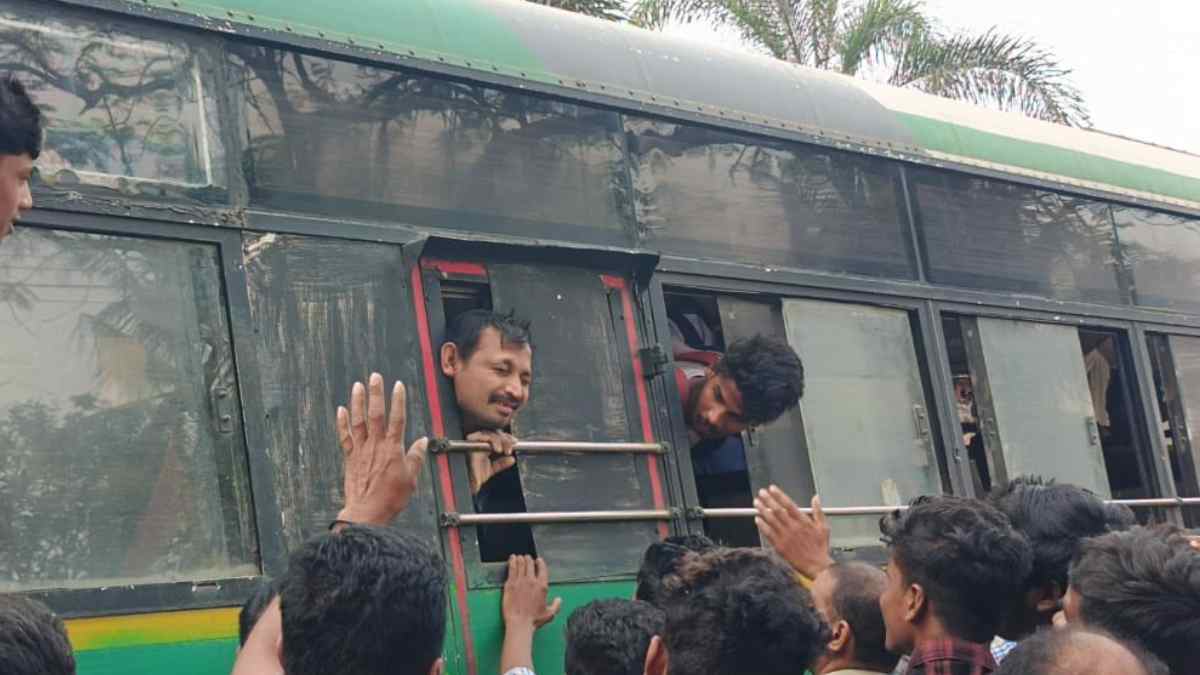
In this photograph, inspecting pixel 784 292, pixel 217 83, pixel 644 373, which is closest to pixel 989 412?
pixel 784 292

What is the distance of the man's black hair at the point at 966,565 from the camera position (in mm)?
3395

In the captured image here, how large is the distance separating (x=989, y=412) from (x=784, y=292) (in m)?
1.10

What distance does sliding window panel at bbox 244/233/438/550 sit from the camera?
13.0ft

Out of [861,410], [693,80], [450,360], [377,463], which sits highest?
[693,80]

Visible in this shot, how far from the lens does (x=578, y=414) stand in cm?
469

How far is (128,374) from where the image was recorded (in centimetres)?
378

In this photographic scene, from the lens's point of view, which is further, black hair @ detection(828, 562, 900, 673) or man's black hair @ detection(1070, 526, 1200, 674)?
black hair @ detection(828, 562, 900, 673)

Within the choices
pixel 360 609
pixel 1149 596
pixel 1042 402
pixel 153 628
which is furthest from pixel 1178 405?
pixel 360 609

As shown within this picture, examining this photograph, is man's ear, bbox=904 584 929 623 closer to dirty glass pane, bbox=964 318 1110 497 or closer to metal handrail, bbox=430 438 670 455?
metal handrail, bbox=430 438 670 455

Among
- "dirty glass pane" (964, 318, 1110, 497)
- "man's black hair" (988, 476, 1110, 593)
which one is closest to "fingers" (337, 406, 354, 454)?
"man's black hair" (988, 476, 1110, 593)

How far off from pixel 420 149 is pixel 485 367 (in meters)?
0.63

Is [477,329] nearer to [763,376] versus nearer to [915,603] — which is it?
[763,376]

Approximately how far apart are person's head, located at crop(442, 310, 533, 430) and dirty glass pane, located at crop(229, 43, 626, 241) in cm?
30

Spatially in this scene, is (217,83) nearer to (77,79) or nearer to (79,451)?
(77,79)
